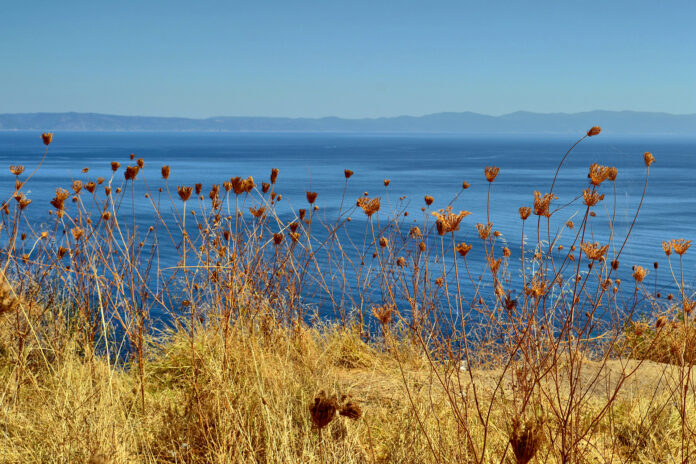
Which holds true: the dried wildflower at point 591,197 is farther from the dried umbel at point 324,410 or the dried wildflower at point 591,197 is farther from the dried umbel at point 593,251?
the dried umbel at point 324,410

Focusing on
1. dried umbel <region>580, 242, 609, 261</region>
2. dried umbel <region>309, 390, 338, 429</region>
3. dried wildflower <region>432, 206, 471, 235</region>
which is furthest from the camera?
dried umbel <region>580, 242, 609, 261</region>

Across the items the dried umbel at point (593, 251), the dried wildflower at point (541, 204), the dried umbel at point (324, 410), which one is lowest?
the dried umbel at point (324, 410)

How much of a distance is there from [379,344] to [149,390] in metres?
2.08

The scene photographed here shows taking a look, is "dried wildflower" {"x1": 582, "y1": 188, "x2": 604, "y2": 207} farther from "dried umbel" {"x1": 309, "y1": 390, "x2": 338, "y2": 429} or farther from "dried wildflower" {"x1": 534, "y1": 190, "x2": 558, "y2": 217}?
"dried umbel" {"x1": 309, "y1": 390, "x2": 338, "y2": 429}

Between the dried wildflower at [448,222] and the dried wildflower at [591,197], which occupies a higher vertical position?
the dried wildflower at [591,197]

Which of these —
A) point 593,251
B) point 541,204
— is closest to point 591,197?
point 541,204

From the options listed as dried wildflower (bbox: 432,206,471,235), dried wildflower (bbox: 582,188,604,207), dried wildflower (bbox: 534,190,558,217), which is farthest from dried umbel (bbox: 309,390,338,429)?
dried wildflower (bbox: 582,188,604,207)

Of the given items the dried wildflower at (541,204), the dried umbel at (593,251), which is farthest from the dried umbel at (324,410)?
the dried umbel at (593,251)

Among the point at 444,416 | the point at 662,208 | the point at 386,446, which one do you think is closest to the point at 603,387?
the point at 444,416

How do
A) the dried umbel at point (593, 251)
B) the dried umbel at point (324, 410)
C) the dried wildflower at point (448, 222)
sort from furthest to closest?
the dried umbel at point (593, 251) < the dried wildflower at point (448, 222) < the dried umbel at point (324, 410)

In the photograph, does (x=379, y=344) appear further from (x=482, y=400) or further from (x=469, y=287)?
(x=469, y=287)

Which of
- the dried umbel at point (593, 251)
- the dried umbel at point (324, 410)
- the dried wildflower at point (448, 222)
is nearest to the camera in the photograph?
the dried umbel at point (324, 410)

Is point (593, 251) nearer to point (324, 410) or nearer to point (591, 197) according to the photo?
point (591, 197)

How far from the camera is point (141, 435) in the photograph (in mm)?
2764
